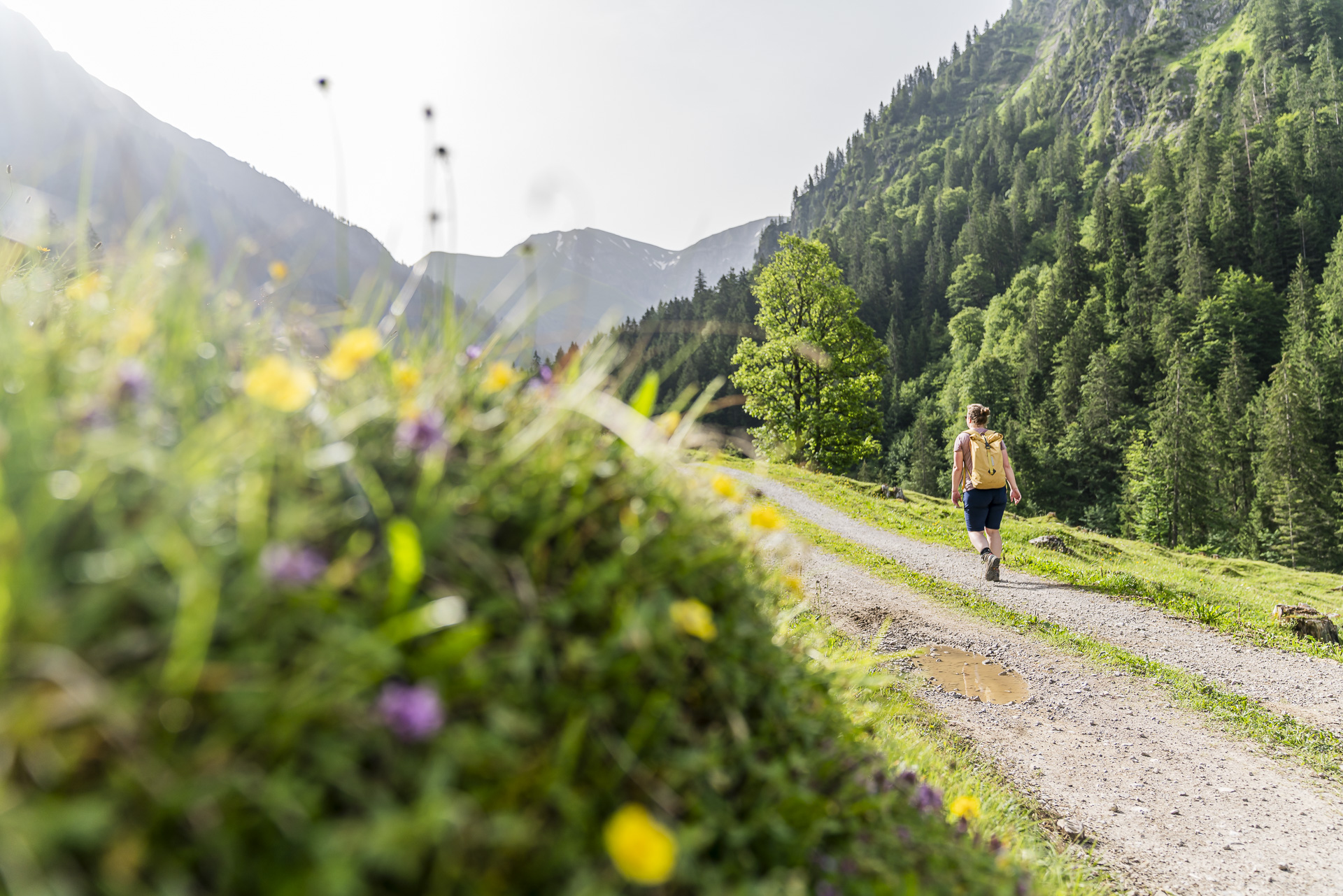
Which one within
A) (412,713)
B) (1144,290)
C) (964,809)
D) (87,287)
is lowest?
(964,809)

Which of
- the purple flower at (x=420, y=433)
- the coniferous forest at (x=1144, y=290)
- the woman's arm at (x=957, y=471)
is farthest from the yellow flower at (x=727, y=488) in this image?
the coniferous forest at (x=1144, y=290)

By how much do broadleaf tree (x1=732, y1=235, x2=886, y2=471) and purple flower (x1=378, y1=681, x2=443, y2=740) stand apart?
78.6 ft

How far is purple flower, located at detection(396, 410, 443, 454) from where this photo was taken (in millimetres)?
1419

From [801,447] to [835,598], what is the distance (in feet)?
55.3

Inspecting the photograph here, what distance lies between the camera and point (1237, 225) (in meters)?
81.4

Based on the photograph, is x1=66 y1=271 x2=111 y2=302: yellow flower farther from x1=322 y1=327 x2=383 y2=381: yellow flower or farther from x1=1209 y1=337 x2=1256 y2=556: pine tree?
Answer: x1=1209 y1=337 x2=1256 y2=556: pine tree

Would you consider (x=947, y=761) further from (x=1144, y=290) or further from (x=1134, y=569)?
(x=1144, y=290)

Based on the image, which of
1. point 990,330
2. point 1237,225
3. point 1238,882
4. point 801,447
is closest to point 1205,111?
point 1237,225

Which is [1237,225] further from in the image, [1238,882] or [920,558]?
[1238,882]

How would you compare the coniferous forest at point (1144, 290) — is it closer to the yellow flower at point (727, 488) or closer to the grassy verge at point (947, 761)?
the grassy verge at point (947, 761)

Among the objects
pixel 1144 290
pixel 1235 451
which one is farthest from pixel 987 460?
pixel 1144 290

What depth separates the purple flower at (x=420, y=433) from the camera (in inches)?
55.9

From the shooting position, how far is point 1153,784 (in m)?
5.00

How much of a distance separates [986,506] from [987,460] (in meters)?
0.81
